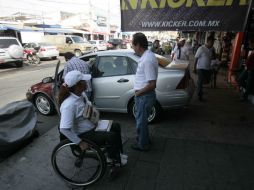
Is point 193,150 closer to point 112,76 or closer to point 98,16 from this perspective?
point 112,76

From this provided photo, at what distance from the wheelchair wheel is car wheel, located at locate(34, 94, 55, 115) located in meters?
2.35

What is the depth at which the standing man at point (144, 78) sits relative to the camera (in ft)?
10.3

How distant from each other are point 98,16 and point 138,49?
4969cm

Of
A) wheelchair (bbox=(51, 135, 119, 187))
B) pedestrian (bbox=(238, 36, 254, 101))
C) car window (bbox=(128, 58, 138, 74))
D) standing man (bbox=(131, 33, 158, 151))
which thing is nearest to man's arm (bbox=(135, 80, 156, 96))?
standing man (bbox=(131, 33, 158, 151))

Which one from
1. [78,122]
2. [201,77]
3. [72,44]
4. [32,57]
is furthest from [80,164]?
[72,44]

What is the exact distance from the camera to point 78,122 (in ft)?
9.23

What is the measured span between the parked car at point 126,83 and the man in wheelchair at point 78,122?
1.87 m

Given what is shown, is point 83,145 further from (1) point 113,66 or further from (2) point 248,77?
(2) point 248,77

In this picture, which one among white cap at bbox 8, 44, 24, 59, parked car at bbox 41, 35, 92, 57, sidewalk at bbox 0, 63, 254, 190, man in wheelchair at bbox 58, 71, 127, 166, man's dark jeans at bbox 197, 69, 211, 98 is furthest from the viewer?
parked car at bbox 41, 35, 92, 57

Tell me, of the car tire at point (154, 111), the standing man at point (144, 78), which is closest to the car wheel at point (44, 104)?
the car tire at point (154, 111)

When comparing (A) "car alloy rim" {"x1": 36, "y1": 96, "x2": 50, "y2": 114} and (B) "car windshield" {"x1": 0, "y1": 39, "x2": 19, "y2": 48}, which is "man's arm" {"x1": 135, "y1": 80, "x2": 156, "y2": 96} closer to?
(A) "car alloy rim" {"x1": 36, "y1": 96, "x2": 50, "y2": 114}

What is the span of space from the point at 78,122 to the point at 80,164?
1.79ft

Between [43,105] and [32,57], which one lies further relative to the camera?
[32,57]

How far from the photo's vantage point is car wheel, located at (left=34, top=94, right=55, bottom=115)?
5.56m
